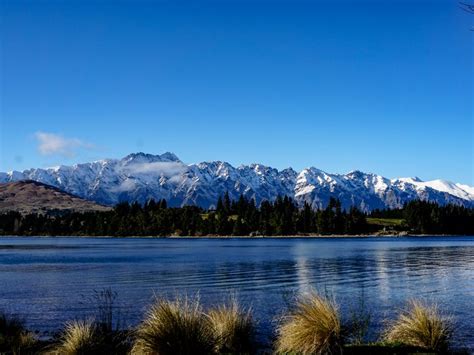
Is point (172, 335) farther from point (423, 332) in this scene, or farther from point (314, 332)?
point (423, 332)

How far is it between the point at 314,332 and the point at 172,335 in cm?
509

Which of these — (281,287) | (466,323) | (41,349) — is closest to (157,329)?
(41,349)

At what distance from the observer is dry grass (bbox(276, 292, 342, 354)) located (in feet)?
62.9

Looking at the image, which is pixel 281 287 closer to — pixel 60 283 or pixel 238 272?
pixel 238 272

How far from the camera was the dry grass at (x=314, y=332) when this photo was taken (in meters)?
19.2

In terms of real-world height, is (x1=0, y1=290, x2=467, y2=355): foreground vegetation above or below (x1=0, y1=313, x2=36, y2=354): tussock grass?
above

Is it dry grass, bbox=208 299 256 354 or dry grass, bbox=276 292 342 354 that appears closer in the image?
dry grass, bbox=276 292 342 354

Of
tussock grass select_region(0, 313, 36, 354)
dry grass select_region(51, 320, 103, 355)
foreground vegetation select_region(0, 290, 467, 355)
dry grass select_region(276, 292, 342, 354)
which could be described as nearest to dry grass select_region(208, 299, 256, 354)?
foreground vegetation select_region(0, 290, 467, 355)

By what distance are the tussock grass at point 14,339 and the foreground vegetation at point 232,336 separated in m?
0.04

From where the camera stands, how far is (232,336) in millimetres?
22734

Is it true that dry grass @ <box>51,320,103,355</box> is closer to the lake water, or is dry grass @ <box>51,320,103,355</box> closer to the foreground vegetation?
the foreground vegetation

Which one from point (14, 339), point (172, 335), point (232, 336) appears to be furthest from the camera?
point (14, 339)

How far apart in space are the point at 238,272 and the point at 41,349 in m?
47.2

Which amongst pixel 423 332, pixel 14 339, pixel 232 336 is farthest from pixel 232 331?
pixel 14 339
